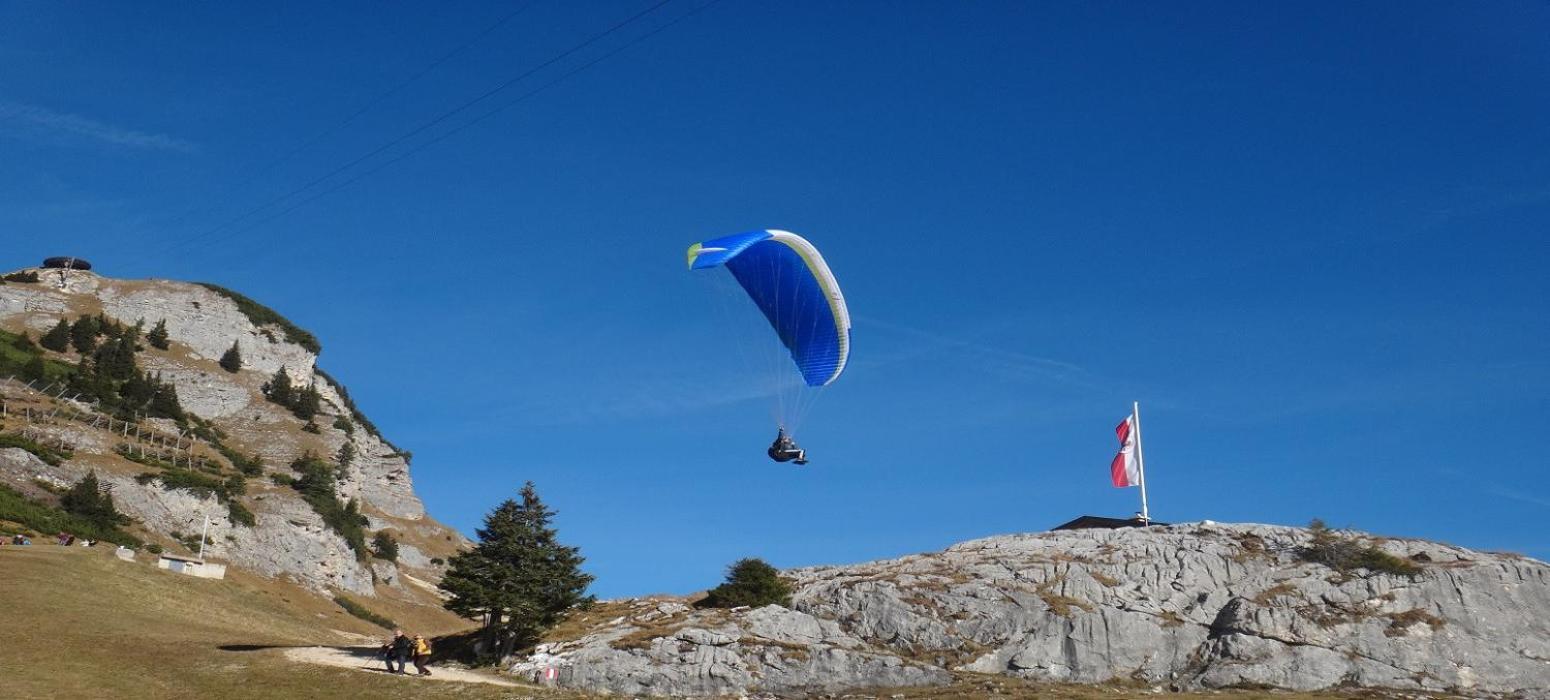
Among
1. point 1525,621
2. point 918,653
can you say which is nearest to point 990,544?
point 918,653

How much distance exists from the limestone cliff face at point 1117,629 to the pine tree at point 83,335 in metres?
83.5

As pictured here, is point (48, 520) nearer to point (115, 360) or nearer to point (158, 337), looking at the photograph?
point (115, 360)

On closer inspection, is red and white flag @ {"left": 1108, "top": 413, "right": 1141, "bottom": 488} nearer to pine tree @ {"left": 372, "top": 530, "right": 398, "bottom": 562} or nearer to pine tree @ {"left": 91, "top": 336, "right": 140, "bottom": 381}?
pine tree @ {"left": 372, "top": 530, "right": 398, "bottom": 562}

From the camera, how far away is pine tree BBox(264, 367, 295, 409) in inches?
4902

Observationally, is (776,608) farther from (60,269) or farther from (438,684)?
(60,269)

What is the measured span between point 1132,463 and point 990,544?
8.52 metres

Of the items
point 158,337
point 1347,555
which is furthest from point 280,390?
point 1347,555

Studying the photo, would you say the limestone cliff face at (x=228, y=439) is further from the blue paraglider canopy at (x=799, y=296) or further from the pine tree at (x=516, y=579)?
the blue paraglider canopy at (x=799, y=296)

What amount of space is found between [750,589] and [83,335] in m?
91.3

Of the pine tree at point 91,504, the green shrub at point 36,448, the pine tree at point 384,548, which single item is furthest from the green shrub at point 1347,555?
the pine tree at point 384,548

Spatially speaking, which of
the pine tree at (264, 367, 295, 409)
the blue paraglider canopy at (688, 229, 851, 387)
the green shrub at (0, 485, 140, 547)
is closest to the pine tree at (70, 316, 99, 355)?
the pine tree at (264, 367, 295, 409)

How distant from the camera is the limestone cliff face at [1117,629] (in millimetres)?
41812

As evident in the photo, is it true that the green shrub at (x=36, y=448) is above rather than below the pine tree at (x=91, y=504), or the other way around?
above

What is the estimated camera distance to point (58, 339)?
108m
